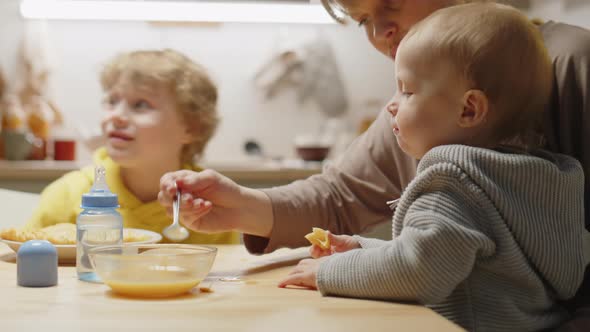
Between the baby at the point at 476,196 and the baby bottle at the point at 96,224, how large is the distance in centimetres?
30

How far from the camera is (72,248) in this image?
128 centimetres

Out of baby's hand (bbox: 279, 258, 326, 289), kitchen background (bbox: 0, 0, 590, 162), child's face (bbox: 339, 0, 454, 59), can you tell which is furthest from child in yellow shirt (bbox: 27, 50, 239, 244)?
kitchen background (bbox: 0, 0, 590, 162)

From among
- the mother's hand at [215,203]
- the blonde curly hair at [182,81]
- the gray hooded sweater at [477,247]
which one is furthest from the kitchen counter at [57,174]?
the gray hooded sweater at [477,247]

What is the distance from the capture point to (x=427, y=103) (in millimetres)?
1048

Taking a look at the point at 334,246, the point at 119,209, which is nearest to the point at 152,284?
the point at 334,246

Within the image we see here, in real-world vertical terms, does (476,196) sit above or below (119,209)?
above

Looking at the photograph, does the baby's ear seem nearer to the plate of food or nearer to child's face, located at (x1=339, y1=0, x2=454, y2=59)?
child's face, located at (x1=339, y1=0, x2=454, y2=59)

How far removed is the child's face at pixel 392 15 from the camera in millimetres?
1396

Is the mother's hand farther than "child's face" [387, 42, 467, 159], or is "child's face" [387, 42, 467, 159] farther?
the mother's hand

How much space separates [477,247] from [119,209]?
4.33ft

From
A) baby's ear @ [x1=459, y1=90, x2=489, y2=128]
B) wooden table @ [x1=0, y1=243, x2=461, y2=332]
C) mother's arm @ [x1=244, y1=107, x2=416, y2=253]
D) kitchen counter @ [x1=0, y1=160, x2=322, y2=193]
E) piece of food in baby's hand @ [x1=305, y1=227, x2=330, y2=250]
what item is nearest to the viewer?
wooden table @ [x1=0, y1=243, x2=461, y2=332]

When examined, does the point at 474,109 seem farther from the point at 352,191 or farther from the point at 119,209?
the point at 119,209

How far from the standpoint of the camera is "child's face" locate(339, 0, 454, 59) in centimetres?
140

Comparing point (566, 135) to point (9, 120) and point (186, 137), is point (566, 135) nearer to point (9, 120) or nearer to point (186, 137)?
point (186, 137)
